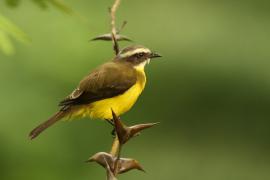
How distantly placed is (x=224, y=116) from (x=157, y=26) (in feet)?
7.85

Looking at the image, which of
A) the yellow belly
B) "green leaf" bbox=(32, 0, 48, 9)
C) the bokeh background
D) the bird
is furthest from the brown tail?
the bokeh background

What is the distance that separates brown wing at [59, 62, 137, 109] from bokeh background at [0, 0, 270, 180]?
5.07 meters

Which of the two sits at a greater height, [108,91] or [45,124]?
[108,91]

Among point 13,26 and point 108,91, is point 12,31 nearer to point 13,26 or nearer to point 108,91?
point 13,26

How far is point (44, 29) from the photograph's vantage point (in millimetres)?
13266

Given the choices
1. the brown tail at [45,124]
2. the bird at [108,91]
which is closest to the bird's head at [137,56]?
the bird at [108,91]

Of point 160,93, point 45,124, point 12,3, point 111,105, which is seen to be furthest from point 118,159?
point 160,93

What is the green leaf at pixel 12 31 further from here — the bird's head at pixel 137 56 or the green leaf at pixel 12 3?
the bird's head at pixel 137 56

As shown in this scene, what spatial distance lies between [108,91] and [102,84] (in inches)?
6.7

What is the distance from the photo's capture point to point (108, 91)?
4801mm

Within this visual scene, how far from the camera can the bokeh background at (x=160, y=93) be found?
1086 centimetres

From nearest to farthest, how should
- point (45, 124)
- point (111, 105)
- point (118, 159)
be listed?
point (118, 159)
point (45, 124)
point (111, 105)

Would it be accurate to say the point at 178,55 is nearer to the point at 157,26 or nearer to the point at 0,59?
the point at 157,26

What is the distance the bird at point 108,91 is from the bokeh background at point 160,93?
481cm
